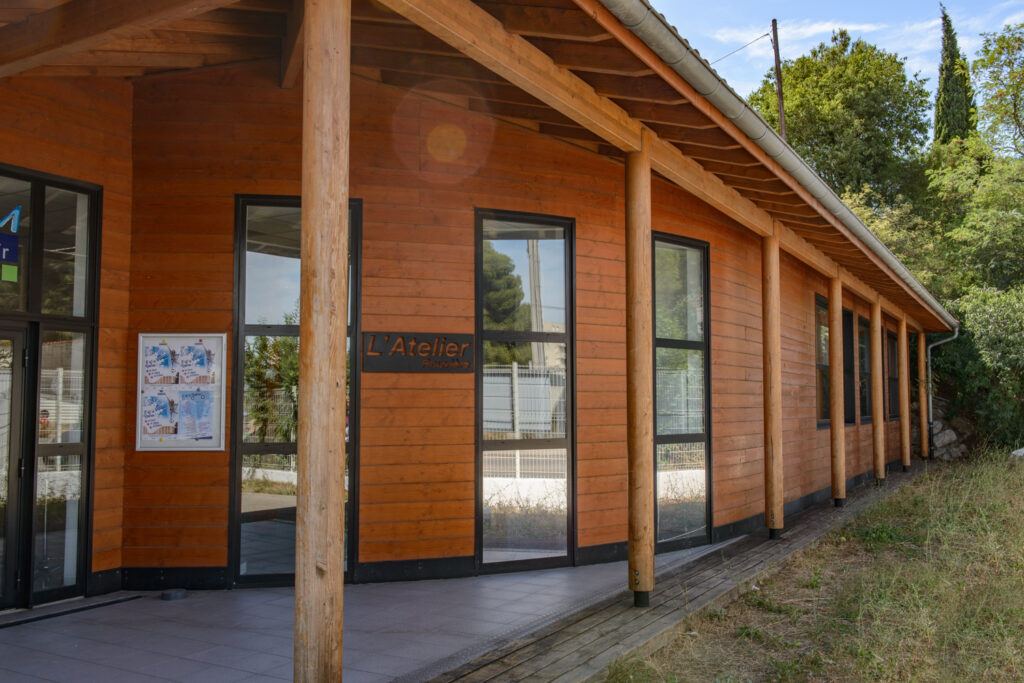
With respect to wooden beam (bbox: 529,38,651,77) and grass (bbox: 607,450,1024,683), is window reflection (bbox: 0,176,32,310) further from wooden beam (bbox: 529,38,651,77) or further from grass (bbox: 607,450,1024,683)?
grass (bbox: 607,450,1024,683)

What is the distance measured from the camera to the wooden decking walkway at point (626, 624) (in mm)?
3867

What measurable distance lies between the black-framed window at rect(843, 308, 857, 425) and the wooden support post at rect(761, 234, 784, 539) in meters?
5.58

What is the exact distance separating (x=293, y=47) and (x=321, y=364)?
285 cm

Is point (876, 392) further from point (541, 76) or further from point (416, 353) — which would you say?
point (541, 76)

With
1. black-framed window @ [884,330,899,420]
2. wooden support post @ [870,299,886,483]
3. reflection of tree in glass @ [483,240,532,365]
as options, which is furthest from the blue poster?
black-framed window @ [884,330,899,420]

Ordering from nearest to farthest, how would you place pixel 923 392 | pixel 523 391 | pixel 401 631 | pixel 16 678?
1. pixel 16 678
2. pixel 401 631
3. pixel 523 391
4. pixel 923 392

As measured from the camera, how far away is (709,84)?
4695 mm

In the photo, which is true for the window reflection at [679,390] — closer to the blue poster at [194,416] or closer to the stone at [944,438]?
the blue poster at [194,416]

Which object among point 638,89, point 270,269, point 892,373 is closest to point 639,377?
point 638,89

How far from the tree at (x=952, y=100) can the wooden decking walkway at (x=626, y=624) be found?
2595cm

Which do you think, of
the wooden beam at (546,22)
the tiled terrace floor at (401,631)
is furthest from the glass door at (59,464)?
the wooden beam at (546,22)

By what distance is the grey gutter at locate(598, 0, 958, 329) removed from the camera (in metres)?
3.91

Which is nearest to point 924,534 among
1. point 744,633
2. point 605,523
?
point 605,523

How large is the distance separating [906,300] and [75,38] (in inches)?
508
